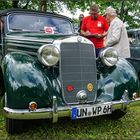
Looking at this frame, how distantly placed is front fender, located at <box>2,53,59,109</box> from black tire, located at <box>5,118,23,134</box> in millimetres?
341

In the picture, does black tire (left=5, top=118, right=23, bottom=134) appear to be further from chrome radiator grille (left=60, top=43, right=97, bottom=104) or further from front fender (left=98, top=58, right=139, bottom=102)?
front fender (left=98, top=58, right=139, bottom=102)

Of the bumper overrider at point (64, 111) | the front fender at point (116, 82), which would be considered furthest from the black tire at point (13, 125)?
the front fender at point (116, 82)

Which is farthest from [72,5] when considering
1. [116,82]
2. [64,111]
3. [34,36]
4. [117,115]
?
[64,111]

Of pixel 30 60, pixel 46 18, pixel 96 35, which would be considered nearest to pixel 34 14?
pixel 46 18

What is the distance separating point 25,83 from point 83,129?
3.81 ft

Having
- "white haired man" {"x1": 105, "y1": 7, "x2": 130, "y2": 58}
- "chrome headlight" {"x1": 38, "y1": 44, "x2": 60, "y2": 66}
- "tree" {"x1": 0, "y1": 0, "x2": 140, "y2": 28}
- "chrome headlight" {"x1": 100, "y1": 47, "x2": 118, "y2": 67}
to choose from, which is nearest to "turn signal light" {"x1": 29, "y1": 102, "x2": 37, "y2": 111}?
"chrome headlight" {"x1": 38, "y1": 44, "x2": 60, "y2": 66}

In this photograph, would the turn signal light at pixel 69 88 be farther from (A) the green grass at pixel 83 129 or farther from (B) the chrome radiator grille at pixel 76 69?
(A) the green grass at pixel 83 129

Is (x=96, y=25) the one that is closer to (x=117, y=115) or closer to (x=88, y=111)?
(x=117, y=115)

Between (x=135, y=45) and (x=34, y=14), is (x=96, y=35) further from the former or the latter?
(x=135, y=45)

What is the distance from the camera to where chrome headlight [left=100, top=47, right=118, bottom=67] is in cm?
418

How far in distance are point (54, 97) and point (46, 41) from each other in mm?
884

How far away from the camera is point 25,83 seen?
3541 millimetres

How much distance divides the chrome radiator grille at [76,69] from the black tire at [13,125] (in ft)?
2.27

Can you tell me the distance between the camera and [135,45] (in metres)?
7.48
